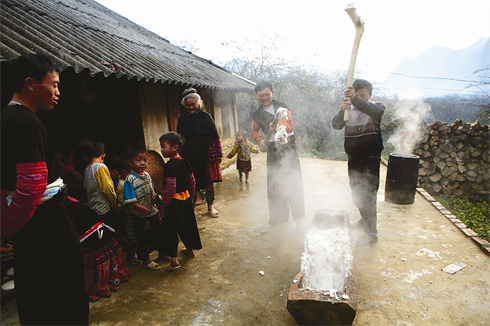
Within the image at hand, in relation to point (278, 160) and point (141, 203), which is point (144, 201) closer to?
point (141, 203)

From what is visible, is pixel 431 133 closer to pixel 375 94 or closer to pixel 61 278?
pixel 61 278

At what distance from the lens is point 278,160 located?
A: 13.3 feet

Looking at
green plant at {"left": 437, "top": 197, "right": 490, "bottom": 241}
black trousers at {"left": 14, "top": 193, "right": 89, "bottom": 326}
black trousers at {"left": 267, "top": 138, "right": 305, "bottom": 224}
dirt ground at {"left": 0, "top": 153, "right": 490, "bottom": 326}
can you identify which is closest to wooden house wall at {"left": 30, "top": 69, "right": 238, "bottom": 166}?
dirt ground at {"left": 0, "top": 153, "right": 490, "bottom": 326}

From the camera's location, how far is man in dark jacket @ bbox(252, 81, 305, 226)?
394cm

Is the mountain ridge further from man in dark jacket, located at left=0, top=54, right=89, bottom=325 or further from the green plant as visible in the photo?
man in dark jacket, located at left=0, top=54, right=89, bottom=325

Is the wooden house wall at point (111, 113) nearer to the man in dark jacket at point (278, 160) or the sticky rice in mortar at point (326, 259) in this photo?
the man in dark jacket at point (278, 160)

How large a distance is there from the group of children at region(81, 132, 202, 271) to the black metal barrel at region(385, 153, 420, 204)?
418 cm

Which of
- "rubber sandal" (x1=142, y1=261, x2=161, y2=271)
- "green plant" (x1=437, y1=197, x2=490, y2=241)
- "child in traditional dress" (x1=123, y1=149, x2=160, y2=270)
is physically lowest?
"green plant" (x1=437, y1=197, x2=490, y2=241)

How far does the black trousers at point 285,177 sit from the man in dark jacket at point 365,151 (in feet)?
2.54

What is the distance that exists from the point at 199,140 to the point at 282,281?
2591 mm

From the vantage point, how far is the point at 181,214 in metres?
3.25

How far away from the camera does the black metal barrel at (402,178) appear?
514cm

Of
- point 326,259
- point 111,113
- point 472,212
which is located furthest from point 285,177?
point 472,212

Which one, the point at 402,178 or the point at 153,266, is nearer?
the point at 153,266
